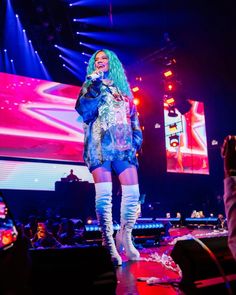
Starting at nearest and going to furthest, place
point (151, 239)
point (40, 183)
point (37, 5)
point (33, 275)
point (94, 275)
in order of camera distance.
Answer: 1. point (33, 275)
2. point (94, 275)
3. point (151, 239)
4. point (37, 5)
5. point (40, 183)

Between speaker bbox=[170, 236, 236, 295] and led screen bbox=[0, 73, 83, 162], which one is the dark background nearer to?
led screen bbox=[0, 73, 83, 162]

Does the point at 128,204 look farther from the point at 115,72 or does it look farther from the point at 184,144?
the point at 184,144

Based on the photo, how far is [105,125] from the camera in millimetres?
2812

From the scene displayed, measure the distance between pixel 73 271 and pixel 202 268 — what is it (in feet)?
1.91

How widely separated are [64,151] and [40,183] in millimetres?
1140

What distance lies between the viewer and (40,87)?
31.1 ft

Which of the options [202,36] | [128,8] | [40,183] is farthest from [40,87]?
[202,36]

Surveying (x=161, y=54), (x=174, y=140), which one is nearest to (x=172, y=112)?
(x=174, y=140)

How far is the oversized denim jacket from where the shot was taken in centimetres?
274

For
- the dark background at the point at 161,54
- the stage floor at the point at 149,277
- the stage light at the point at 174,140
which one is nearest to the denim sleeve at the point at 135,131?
the stage floor at the point at 149,277

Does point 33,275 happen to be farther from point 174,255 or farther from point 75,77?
point 75,77

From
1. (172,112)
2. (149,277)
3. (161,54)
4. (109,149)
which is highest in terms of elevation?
(161,54)

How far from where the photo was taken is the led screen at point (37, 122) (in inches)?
345

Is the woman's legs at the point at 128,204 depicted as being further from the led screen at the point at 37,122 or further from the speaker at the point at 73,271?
the led screen at the point at 37,122
